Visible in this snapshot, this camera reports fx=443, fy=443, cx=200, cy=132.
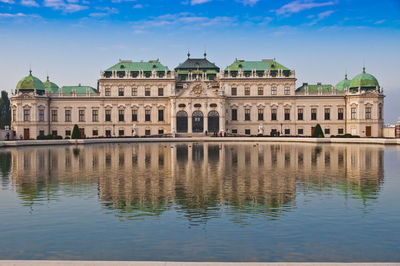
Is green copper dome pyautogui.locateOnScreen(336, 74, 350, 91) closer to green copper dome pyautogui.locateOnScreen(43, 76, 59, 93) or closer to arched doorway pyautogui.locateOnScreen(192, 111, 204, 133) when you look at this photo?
arched doorway pyautogui.locateOnScreen(192, 111, 204, 133)

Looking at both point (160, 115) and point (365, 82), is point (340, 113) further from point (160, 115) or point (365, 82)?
point (160, 115)

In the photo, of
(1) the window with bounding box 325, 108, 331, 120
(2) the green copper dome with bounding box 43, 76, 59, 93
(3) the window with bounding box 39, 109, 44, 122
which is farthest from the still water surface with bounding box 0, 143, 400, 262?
(2) the green copper dome with bounding box 43, 76, 59, 93

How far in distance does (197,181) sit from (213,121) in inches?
2800

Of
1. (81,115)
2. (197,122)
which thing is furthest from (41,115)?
(197,122)

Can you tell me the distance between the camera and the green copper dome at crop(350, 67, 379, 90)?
97438 millimetres

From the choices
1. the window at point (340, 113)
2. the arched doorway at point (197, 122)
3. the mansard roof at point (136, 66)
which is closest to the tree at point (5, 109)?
the mansard roof at point (136, 66)

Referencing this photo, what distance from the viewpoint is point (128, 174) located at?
3056 cm

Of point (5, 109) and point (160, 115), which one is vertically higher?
point (5, 109)

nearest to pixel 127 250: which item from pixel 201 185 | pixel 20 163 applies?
pixel 201 185

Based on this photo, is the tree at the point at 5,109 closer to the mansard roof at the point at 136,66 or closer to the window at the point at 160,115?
the mansard roof at the point at 136,66

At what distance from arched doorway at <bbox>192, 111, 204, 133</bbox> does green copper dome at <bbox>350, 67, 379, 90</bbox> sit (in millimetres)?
34680

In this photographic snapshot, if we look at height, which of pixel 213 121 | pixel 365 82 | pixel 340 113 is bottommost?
pixel 213 121

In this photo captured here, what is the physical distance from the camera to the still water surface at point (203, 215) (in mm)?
13633

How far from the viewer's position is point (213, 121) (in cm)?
9794
